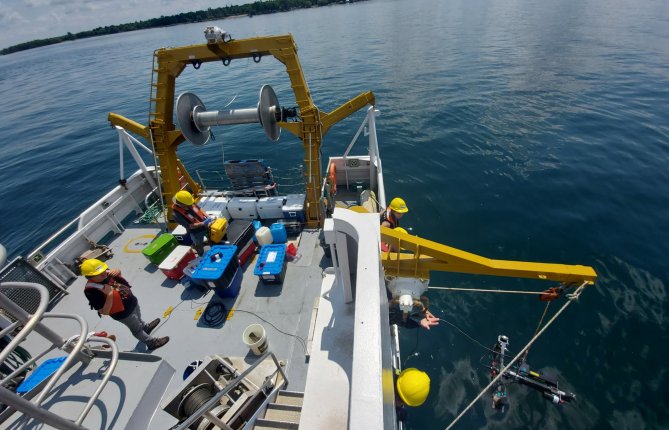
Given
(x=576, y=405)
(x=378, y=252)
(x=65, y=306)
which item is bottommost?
(x=576, y=405)

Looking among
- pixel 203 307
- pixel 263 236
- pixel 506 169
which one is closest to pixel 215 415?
pixel 203 307

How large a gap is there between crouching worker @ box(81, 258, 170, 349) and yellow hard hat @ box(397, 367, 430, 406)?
544 cm

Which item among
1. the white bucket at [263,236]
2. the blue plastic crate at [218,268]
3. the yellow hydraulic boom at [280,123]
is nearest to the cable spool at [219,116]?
the yellow hydraulic boom at [280,123]

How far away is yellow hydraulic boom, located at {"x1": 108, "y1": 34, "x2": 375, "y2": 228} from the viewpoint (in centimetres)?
850

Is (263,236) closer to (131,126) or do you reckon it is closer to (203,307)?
(203,307)

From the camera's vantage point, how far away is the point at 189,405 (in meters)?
3.81

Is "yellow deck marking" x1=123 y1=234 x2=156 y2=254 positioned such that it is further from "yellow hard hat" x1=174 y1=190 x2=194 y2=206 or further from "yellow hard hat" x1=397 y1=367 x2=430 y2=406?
"yellow hard hat" x1=397 y1=367 x2=430 y2=406

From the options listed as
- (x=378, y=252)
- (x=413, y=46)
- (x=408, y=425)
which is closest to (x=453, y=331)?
(x=408, y=425)

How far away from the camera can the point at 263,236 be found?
28.3 ft

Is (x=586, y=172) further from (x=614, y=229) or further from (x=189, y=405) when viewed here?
(x=189, y=405)

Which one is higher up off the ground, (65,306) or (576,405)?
(65,306)

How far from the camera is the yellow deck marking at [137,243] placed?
30.8 ft

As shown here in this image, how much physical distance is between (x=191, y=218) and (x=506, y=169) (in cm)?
1359

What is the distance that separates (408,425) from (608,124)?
Result: 1955 centimetres
